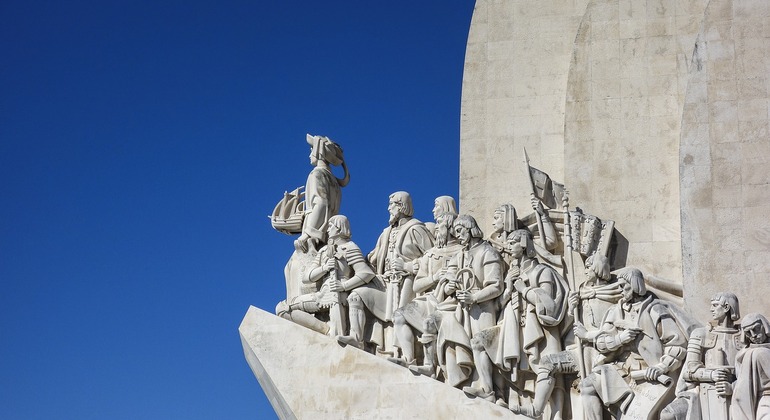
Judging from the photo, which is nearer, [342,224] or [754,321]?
[754,321]

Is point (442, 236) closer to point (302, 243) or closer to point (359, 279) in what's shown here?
point (359, 279)

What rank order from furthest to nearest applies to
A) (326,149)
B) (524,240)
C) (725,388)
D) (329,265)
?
1. (326,149)
2. (329,265)
3. (524,240)
4. (725,388)

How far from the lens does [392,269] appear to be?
44.8ft

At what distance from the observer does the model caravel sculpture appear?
1122 centimetres

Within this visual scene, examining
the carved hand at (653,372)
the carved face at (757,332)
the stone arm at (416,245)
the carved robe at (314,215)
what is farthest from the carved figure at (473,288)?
the carved face at (757,332)

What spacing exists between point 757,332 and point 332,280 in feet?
14.3

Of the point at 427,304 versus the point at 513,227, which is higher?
the point at 513,227

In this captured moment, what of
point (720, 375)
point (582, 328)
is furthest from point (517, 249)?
point (720, 375)

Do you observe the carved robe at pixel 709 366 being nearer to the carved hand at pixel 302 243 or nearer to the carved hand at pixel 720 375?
the carved hand at pixel 720 375

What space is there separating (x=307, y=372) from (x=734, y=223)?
13.3ft

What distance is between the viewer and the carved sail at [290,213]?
1496 cm

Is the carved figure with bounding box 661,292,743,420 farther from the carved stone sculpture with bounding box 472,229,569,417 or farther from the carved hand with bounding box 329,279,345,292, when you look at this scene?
the carved hand with bounding box 329,279,345,292

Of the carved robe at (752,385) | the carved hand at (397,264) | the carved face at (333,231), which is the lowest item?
the carved robe at (752,385)

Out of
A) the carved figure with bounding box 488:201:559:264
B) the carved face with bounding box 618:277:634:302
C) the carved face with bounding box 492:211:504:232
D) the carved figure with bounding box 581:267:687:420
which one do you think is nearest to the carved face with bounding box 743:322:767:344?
the carved figure with bounding box 581:267:687:420
